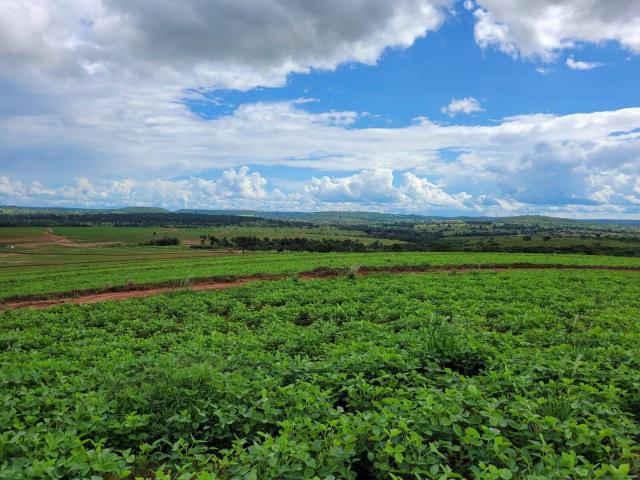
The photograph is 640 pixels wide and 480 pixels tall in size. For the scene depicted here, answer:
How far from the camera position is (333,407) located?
6.25 metres

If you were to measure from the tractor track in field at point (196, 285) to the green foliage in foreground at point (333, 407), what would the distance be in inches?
439

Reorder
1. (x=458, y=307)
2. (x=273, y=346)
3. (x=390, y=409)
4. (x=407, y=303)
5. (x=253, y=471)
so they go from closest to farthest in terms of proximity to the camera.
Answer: (x=253, y=471)
(x=390, y=409)
(x=273, y=346)
(x=458, y=307)
(x=407, y=303)

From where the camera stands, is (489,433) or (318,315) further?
(318,315)

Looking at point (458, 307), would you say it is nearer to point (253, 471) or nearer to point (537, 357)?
point (537, 357)

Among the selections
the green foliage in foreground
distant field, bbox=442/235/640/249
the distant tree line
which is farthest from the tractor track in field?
distant field, bbox=442/235/640/249

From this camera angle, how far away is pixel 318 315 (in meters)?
14.5

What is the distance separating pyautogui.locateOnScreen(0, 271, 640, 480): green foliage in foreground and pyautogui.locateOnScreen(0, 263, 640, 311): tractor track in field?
36.6 ft

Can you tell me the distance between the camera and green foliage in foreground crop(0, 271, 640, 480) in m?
4.16

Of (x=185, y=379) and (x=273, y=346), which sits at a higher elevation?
(x=185, y=379)

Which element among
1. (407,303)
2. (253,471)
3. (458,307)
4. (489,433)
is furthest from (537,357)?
(407,303)

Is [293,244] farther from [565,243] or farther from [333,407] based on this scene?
[333,407]

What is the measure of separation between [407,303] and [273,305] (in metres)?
5.99

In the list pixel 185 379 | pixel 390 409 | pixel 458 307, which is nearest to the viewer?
pixel 390 409

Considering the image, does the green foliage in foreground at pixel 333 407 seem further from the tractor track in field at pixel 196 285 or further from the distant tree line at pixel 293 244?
the distant tree line at pixel 293 244
